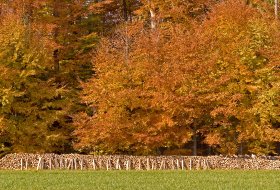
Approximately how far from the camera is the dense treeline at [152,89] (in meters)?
36.1

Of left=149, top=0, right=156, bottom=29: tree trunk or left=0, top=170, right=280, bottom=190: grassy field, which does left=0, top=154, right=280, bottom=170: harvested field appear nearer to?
left=0, top=170, right=280, bottom=190: grassy field

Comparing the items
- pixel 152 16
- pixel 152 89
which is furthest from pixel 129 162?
pixel 152 16

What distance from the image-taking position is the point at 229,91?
3722 centimetres

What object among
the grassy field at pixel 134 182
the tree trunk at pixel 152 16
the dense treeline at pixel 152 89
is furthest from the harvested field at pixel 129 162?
the tree trunk at pixel 152 16

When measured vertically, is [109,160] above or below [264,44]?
below

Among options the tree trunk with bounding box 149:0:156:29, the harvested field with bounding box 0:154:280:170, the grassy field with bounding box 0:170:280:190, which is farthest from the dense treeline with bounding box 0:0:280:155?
the grassy field with bounding box 0:170:280:190

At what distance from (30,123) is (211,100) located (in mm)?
11539

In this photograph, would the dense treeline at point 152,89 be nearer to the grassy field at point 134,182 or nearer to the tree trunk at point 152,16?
the tree trunk at point 152,16

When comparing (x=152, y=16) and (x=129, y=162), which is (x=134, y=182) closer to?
(x=129, y=162)

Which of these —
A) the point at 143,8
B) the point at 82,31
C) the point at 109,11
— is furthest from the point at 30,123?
the point at 109,11

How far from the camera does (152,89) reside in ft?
121

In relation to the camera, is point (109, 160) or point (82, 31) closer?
point (109, 160)

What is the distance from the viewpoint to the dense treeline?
36.1 meters

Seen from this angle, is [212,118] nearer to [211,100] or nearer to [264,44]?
[211,100]
